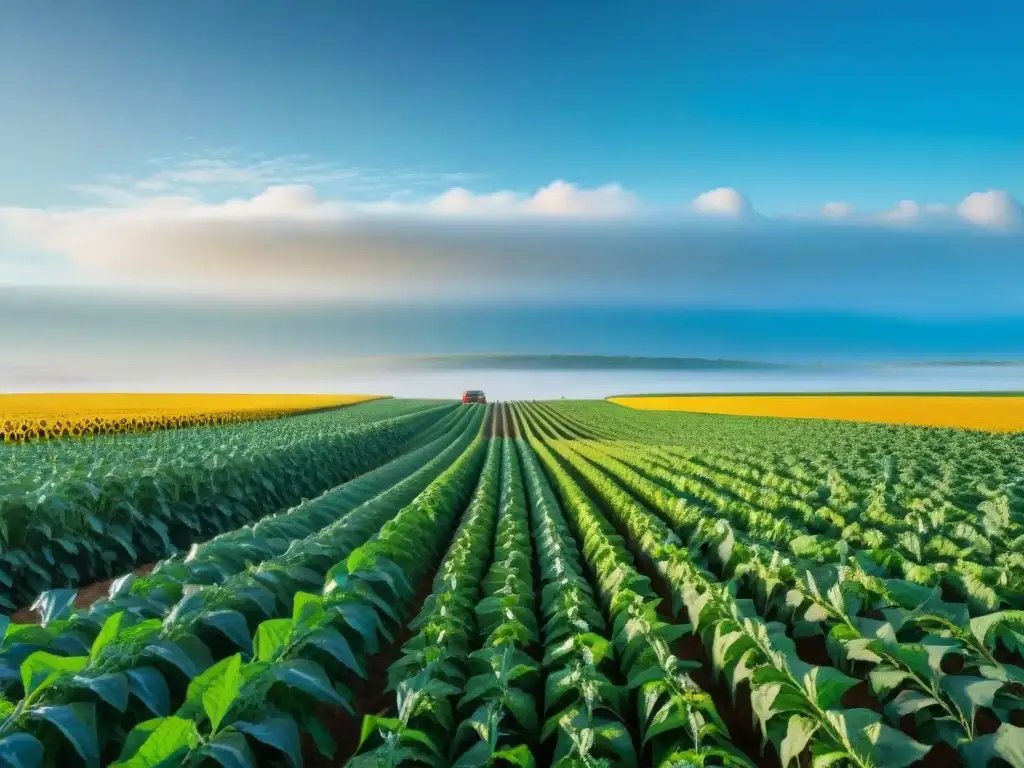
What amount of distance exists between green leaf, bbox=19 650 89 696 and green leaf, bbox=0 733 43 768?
Result: 292mm

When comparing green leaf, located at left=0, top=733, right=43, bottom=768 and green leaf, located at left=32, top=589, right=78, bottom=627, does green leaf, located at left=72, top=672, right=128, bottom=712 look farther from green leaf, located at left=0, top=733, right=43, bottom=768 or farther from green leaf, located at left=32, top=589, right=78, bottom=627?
green leaf, located at left=32, top=589, right=78, bottom=627

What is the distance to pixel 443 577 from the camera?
671cm

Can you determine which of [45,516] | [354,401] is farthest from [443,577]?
[354,401]

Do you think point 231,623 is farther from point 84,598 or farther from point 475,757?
point 84,598

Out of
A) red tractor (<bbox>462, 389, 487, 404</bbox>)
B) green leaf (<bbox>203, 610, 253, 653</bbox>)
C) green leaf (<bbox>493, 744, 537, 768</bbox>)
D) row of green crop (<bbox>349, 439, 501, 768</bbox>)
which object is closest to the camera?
green leaf (<bbox>493, 744, 537, 768</bbox>)

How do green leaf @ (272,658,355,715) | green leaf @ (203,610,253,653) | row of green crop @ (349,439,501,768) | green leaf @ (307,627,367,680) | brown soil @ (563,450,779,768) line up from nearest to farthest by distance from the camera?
row of green crop @ (349,439,501,768), green leaf @ (272,658,355,715), green leaf @ (307,627,367,680), green leaf @ (203,610,253,653), brown soil @ (563,450,779,768)

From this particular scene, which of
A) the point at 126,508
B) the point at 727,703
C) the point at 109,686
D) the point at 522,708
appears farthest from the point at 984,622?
the point at 126,508

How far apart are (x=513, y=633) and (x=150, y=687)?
233 cm

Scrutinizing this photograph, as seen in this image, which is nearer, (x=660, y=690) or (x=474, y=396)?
(x=660, y=690)

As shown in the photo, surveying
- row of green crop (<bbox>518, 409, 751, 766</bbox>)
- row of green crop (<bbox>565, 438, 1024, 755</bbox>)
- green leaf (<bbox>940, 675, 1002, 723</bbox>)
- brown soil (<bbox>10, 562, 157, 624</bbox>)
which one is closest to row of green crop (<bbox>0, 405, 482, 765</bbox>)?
row of green crop (<bbox>518, 409, 751, 766</bbox>)

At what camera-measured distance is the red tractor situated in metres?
86.4

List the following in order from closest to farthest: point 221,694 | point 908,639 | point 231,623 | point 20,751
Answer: point 20,751
point 221,694
point 231,623
point 908,639

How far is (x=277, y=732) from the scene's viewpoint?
130 inches

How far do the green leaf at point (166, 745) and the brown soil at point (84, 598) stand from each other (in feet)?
22.0
